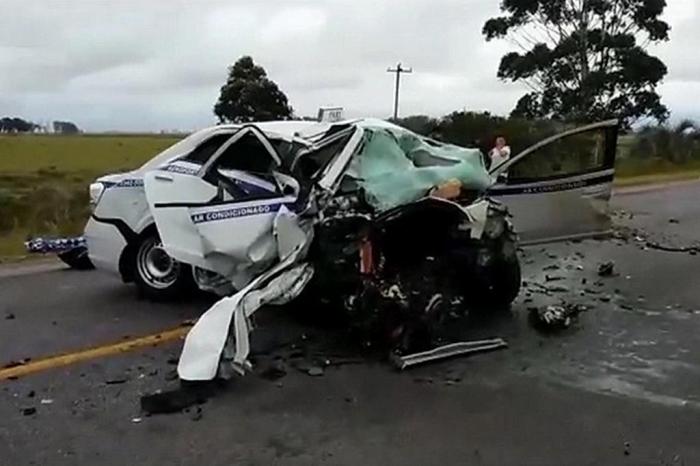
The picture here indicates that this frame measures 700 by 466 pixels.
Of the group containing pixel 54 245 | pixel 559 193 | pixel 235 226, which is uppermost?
pixel 559 193

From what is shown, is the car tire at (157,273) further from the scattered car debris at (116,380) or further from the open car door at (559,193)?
the open car door at (559,193)

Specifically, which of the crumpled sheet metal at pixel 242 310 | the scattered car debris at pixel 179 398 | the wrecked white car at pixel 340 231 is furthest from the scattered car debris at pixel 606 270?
the scattered car debris at pixel 179 398

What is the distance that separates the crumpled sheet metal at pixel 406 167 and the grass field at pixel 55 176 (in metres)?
6.66

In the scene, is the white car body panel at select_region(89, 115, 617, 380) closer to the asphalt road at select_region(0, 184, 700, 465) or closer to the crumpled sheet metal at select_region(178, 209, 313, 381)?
the crumpled sheet metal at select_region(178, 209, 313, 381)

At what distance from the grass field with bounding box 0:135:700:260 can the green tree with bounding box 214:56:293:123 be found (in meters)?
3.36

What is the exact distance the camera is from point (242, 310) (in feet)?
20.2

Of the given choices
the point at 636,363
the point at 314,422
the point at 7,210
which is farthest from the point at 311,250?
the point at 7,210

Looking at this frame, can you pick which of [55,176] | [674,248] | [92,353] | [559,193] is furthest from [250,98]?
[92,353]

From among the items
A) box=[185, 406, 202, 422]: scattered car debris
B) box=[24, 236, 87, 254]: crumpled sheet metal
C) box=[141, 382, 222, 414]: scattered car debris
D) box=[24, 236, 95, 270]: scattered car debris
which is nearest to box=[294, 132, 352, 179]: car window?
box=[141, 382, 222, 414]: scattered car debris

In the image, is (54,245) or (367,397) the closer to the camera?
(367,397)

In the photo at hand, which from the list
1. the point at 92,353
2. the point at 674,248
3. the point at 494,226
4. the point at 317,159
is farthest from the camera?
the point at 674,248

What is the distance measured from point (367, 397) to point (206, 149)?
3.72 m

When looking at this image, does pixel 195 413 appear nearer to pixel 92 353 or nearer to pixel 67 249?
pixel 92 353

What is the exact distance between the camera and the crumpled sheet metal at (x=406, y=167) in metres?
6.97
